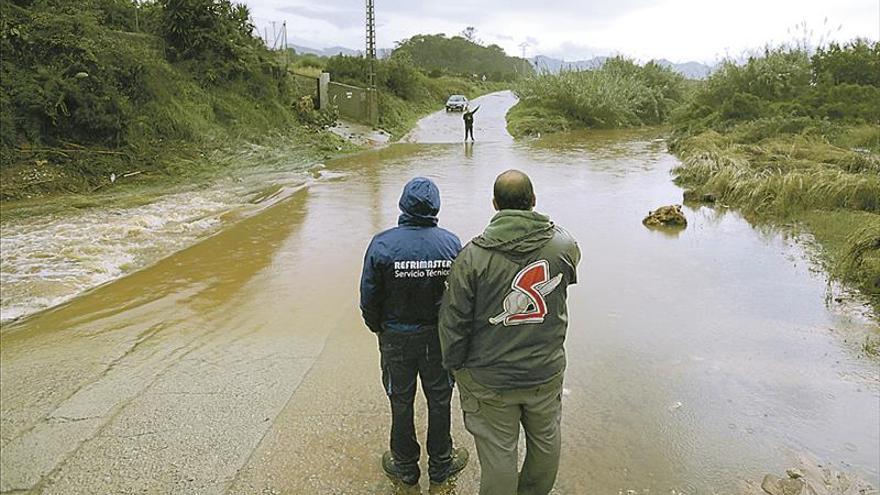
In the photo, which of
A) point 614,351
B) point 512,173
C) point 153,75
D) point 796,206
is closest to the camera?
point 512,173

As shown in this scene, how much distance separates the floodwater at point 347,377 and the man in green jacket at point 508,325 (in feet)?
2.88

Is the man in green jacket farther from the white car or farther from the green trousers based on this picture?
the white car

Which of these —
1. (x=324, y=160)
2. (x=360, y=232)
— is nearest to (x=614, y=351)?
(x=360, y=232)

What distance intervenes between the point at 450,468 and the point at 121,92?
638 inches

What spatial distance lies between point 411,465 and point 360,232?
24.8ft

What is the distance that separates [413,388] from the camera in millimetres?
3453

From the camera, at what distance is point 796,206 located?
38.5ft

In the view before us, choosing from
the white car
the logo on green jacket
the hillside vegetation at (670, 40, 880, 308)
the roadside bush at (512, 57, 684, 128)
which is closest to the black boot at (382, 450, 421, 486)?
the logo on green jacket

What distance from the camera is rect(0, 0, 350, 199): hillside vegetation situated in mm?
13836

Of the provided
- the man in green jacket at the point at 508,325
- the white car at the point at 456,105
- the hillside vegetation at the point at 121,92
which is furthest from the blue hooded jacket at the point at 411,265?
the white car at the point at 456,105

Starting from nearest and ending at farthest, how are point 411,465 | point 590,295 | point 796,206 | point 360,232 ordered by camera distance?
point 411,465 → point 590,295 → point 360,232 → point 796,206

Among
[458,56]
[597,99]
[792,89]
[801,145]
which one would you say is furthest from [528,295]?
[458,56]

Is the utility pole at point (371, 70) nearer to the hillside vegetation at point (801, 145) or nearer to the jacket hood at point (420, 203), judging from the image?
the hillside vegetation at point (801, 145)

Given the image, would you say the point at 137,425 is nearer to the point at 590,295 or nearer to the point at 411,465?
the point at 411,465
